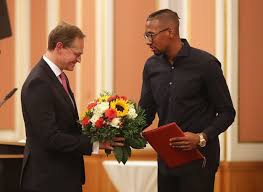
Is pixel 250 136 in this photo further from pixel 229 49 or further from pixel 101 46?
pixel 101 46

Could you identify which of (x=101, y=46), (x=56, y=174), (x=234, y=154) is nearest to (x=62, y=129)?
(x=56, y=174)

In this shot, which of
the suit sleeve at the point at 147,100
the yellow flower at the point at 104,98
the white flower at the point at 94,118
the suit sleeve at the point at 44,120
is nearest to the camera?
the suit sleeve at the point at 44,120

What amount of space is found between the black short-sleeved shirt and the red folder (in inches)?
5.7

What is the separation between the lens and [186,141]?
10.3ft

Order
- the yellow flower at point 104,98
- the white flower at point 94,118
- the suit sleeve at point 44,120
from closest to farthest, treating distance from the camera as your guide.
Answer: the suit sleeve at point 44,120
the white flower at point 94,118
the yellow flower at point 104,98

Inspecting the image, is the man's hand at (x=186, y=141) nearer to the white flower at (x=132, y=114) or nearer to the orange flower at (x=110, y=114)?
the white flower at (x=132, y=114)

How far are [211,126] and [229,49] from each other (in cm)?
190

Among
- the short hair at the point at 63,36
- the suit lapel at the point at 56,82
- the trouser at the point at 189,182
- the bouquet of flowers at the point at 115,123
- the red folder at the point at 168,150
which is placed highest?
the short hair at the point at 63,36

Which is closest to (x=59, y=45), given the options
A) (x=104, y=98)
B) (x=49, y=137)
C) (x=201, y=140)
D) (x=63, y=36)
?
(x=63, y=36)

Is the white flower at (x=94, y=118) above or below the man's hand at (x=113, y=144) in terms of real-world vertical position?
Answer: above

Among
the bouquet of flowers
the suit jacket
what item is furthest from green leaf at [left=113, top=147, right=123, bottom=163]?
the suit jacket

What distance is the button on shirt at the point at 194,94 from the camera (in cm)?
329

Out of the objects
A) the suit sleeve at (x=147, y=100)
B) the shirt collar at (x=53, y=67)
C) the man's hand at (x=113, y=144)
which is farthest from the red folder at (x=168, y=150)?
the shirt collar at (x=53, y=67)

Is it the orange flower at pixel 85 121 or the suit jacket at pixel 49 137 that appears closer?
the suit jacket at pixel 49 137
